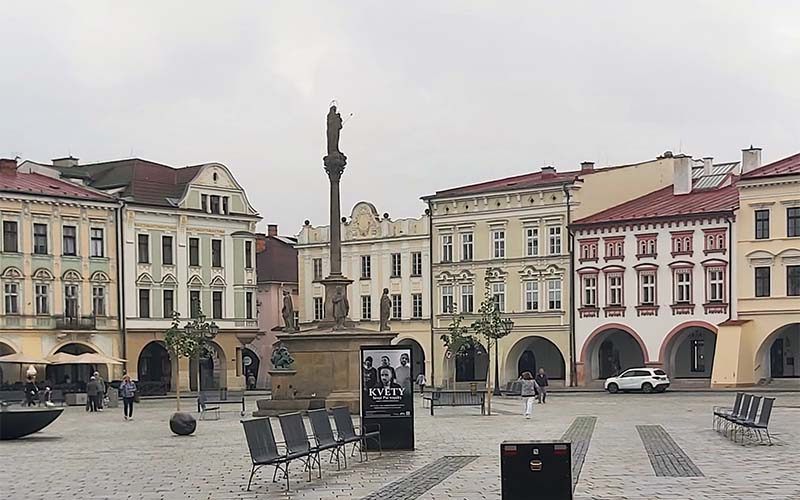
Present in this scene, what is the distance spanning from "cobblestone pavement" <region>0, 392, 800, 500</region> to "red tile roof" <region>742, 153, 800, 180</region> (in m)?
25.0

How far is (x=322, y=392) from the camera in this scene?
42531 millimetres

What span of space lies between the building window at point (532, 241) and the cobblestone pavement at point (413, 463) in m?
32.2

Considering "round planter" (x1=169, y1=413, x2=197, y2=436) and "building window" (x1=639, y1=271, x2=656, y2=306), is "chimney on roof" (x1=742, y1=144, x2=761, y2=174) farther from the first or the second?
"round planter" (x1=169, y1=413, x2=197, y2=436)

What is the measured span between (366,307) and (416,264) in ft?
14.2

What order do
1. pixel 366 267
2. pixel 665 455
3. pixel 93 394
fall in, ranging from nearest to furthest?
pixel 665 455 → pixel 93 394 → pixel 366 267

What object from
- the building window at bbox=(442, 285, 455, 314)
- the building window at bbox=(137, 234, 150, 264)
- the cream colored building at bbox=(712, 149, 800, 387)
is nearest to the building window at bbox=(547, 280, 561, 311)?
Result: the building window at bbox=(442, 285, 455, 314)

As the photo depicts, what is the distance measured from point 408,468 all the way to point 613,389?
42.7 metres

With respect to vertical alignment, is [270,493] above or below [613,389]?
above

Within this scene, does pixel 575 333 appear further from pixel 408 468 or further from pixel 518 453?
pixel 518 453

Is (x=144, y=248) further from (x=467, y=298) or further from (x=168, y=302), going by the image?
(x=467, y=298)

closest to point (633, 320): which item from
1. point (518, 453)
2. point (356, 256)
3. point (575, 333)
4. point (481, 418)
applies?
point (575, 333)

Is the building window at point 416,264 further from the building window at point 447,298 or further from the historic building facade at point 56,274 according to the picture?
the historic building facade at point 56,274

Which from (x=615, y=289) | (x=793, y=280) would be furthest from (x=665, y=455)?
(x=615, y=289)

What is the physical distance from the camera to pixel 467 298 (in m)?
77.6
